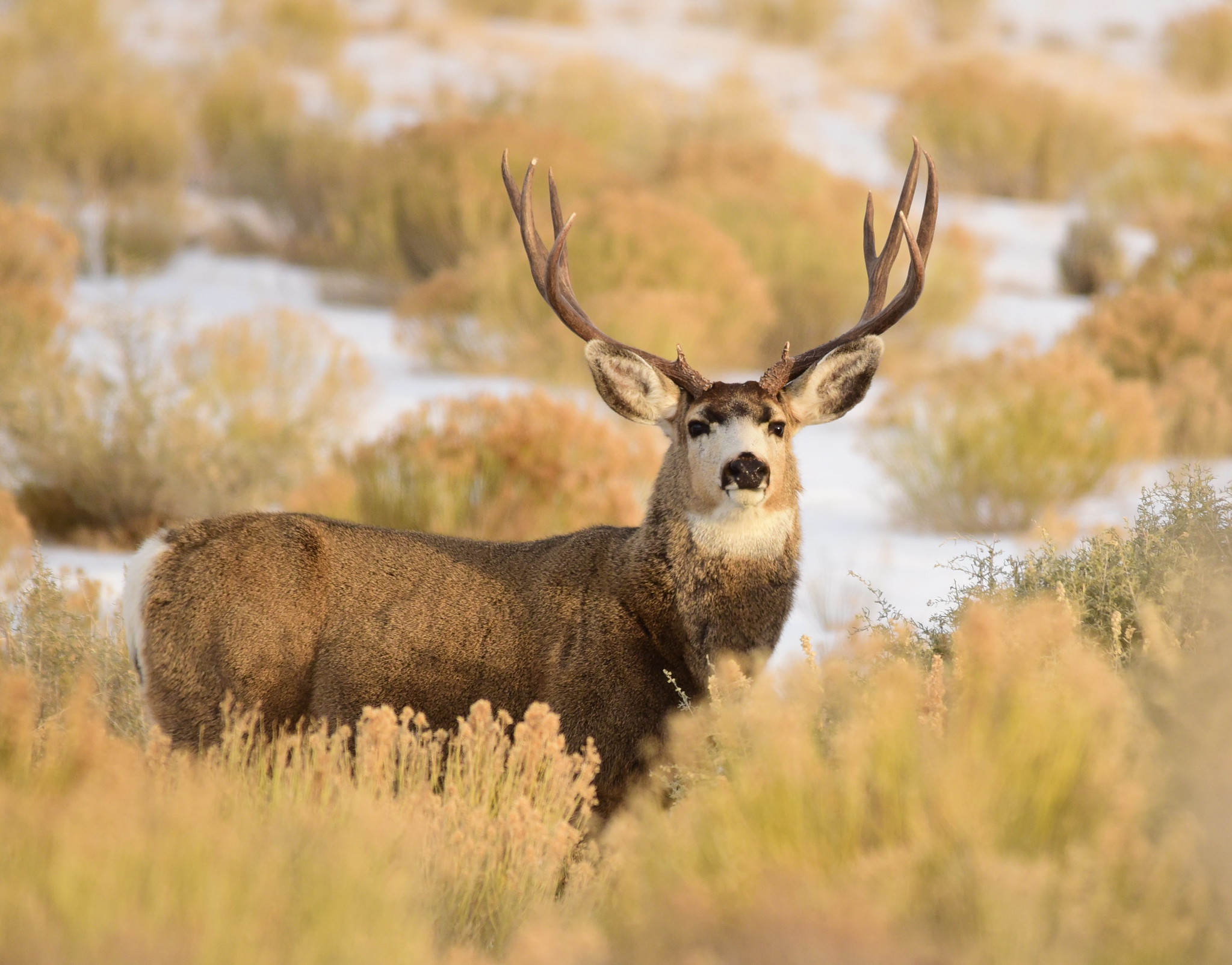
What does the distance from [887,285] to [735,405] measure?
2.88ft

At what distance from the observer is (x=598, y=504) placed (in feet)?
29.0

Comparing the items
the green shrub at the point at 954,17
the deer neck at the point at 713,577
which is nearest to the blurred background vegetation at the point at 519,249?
the deer neck at the point at 713,577

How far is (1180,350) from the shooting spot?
42.2ft

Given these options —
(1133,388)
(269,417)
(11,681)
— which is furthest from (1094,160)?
(11,681)

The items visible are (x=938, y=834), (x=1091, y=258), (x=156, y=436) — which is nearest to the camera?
(x=938, y=834)

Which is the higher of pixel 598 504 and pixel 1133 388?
pixel 1133 388

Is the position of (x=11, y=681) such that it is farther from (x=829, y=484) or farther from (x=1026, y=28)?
(x=1026, y=28)

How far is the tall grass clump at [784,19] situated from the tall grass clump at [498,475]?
31.2 meters

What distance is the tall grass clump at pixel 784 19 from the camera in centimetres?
3825

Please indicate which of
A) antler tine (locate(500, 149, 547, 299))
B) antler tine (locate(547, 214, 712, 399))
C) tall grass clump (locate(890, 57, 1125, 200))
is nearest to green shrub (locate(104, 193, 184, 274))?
tall grass clump (locate(890, 57, 1125, 200))

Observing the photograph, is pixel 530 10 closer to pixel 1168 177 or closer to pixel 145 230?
pixel 1168 177

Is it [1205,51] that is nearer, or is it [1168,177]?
[1168,177]

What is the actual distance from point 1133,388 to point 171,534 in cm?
797

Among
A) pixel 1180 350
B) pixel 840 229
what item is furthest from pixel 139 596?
pixel 840 229
